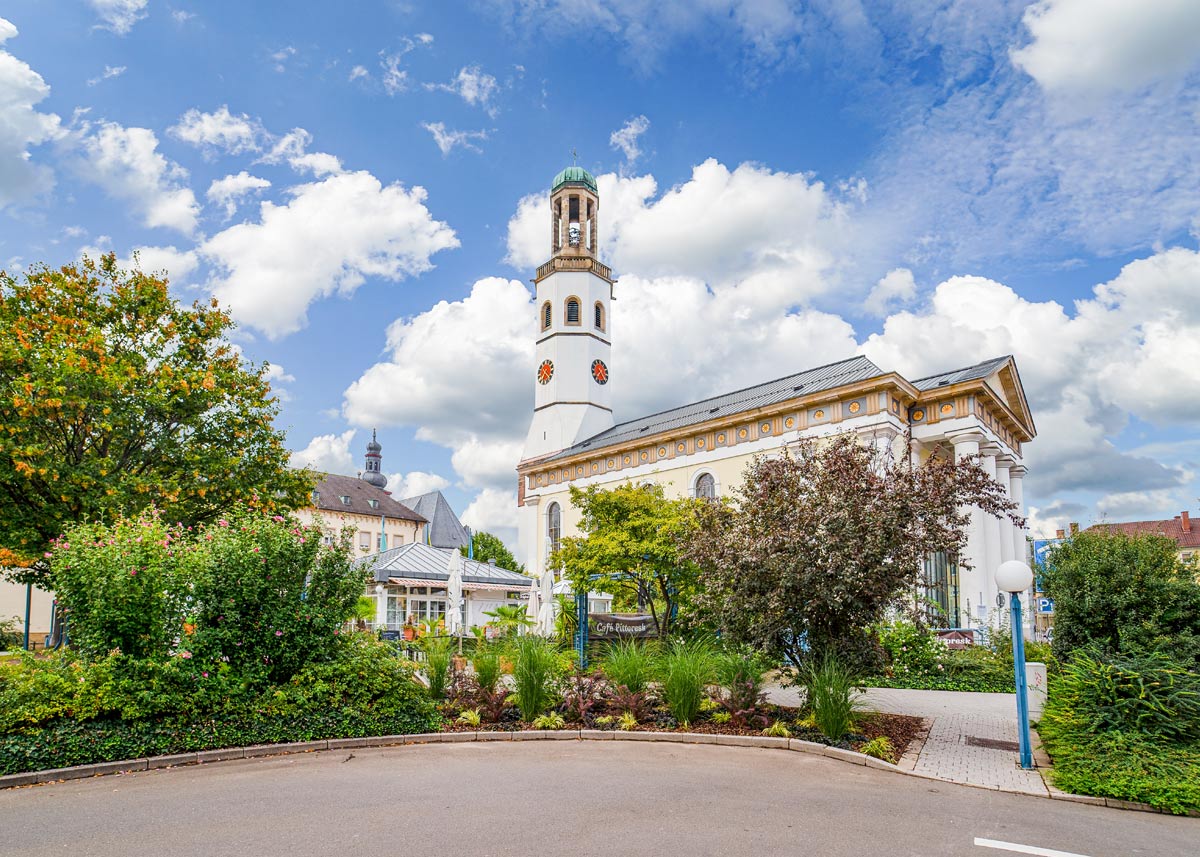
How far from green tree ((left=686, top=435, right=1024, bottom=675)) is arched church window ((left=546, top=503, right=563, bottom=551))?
1084 inches

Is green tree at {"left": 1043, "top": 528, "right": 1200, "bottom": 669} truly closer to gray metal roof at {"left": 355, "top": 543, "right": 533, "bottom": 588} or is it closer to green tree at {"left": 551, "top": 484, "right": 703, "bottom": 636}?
green tree at {"left": 551, "top": 484, "right": 703, "bottom": 636}

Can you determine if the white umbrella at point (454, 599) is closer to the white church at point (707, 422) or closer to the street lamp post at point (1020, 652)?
the white church at point (707, 422)

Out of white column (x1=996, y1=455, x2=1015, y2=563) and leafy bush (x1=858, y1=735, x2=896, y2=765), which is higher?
white column (x1=996, y1=455, x2=1015, y2=563)

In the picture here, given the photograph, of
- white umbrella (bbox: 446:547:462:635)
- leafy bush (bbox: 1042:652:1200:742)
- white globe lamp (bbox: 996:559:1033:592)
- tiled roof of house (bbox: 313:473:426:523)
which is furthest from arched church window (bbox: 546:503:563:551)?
leafy bush (bbox: 1042:652:1200:742)


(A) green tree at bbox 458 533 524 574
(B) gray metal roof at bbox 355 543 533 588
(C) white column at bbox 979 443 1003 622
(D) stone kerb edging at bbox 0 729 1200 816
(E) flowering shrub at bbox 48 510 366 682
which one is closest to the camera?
(D) stone kerb edging at bbox 0 729 1200 816

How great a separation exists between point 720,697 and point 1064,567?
4.90 metres

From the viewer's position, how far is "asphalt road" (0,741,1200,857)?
18.0 feet

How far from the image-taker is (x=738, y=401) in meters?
33.7

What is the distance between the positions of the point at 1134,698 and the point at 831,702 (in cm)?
298

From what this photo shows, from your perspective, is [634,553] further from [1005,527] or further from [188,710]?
[1005,527]

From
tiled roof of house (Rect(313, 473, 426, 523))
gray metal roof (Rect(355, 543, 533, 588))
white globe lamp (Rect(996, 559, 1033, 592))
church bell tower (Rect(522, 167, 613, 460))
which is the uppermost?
church bell tower (Rect(522, 167, 613, 460))

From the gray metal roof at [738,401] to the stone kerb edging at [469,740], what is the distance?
18445 millimetres

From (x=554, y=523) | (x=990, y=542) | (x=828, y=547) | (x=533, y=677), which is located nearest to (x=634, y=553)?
(x=533, y=677)

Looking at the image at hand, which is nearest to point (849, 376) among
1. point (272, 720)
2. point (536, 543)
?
point (536, 543)
